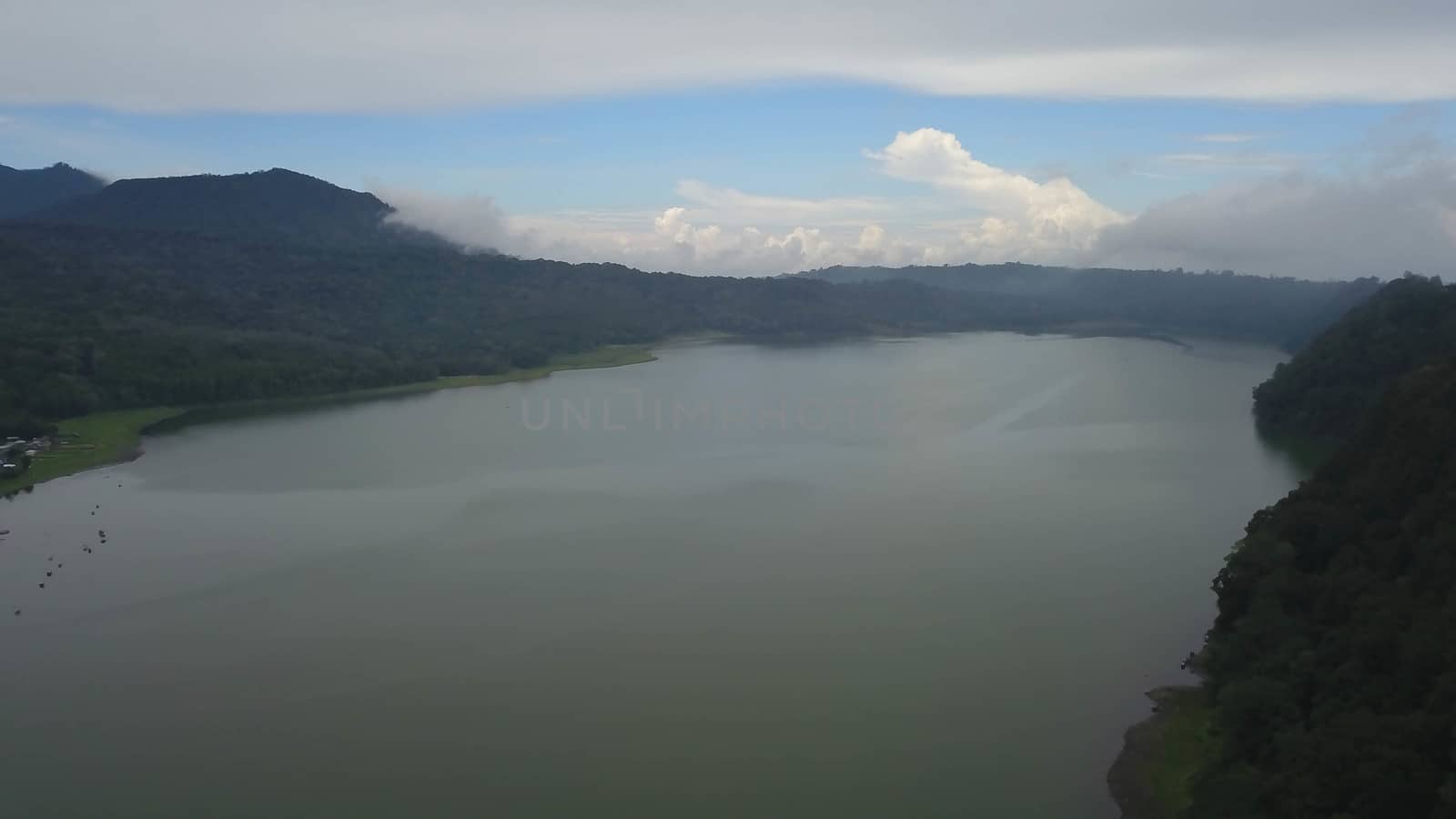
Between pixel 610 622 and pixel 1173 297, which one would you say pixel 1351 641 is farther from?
pixel 1173 297

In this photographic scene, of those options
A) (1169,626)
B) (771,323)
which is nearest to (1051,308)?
(771,323)

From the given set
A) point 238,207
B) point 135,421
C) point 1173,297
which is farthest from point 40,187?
point 1173,297

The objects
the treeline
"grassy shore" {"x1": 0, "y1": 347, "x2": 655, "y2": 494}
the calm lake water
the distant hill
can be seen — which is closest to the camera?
the calm lake water

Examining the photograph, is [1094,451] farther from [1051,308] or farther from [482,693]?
[1051,308]

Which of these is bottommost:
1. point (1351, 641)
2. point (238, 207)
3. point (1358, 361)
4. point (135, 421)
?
point (135, 421)

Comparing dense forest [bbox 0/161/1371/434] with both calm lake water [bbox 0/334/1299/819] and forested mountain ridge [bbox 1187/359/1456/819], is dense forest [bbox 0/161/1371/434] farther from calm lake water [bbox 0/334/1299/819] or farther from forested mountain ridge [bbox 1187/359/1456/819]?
forested mountain ridge [bbox 1187/359/1456/819]

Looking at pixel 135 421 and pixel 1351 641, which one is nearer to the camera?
pixel 1351 641

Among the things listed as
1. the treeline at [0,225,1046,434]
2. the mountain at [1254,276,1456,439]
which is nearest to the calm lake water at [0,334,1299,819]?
the mountain at [1254,276,1456,439]
